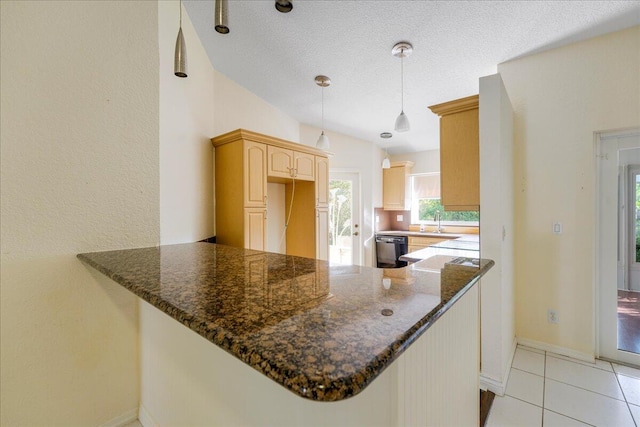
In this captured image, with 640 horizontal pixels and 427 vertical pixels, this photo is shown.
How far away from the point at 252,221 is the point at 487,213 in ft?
6.16

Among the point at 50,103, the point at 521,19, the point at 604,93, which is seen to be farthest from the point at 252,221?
the point at 604,93

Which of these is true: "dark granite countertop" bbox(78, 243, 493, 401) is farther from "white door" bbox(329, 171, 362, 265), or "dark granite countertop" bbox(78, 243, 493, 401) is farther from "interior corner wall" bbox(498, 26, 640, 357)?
"white door" bbox(329, 171, 362, 265)

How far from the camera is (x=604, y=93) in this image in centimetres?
217

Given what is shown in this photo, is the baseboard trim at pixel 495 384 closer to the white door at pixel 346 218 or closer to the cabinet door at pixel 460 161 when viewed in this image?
the cabinet door at pixel 460 161

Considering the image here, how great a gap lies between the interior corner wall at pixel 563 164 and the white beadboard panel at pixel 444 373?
1.70 m

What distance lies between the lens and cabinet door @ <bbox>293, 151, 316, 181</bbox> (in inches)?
121

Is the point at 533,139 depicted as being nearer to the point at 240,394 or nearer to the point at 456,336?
the point at 456,336

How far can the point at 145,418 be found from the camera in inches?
62.1

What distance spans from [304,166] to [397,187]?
2.63m

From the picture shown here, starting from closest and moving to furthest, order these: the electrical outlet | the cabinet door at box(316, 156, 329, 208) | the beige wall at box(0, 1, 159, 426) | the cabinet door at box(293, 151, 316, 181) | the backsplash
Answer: the beige wall at box(0, 1, 159, 426), the electrical outlet, the cabinet door at box(293, 151, 316, 181), the cabinet door at box(316, 156, 329, 208), the backsplash

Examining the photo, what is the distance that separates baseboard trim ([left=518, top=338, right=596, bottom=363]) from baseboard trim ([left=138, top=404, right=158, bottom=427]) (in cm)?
294

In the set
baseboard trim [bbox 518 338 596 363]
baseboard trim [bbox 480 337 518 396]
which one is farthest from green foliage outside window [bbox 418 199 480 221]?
baseboard trim [bbox 480 337 518 396]

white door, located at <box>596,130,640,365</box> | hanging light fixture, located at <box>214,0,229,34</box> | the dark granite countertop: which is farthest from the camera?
white door, located at <box>596,130,640,365</box>

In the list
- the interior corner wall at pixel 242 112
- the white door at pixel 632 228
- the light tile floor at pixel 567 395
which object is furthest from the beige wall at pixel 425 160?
the light tile floor at pixel 567 395
